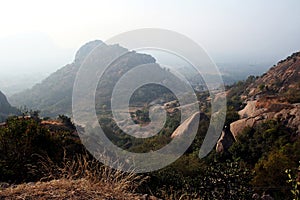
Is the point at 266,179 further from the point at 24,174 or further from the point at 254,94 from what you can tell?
the point at 254,94

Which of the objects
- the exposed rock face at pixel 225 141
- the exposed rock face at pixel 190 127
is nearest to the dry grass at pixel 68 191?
the exposed rock face at pixel 190 127

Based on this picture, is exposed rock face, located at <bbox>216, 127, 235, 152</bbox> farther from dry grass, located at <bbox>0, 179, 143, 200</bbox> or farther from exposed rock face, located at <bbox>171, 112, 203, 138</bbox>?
dry grass, located at <bbox>0, 179, 143, 200</bbox>

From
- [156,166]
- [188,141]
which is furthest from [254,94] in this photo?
[156,166]

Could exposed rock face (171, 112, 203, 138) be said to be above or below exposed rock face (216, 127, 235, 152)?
above

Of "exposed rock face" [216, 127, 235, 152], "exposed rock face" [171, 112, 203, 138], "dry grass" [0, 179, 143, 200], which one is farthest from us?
"exposed rock face" [171, 112, 203, 138]

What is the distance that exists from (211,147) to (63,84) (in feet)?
218

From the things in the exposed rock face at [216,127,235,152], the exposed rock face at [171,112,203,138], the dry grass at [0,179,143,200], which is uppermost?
the dry grass at [0,179,143,200]

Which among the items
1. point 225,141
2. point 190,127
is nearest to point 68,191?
point 190,127

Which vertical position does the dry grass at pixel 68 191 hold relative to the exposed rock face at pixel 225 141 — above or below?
above

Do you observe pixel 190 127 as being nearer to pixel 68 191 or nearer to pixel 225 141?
pixel 225 141

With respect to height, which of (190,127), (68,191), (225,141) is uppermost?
(68,191)

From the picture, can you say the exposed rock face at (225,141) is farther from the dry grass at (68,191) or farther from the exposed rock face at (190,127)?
the dry grass at (68,191)

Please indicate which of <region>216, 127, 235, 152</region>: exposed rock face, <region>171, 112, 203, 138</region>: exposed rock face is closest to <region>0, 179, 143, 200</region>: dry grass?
<region>171, 112, 203, 138</region>: exposed rock face

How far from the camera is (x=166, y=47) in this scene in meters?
6.83
